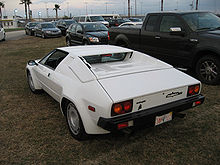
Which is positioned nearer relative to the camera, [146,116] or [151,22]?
[146,116]

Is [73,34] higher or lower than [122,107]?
higher

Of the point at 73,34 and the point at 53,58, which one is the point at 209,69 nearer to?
the point at 53,58

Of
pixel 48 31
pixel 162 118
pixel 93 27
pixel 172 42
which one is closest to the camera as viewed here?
pixel 162 118

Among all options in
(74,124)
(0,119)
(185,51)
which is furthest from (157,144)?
(185,51)

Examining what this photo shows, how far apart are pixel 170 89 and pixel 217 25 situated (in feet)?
13.6

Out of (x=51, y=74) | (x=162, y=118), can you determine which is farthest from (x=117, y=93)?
(x=51, y=74)

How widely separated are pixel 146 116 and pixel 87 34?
9.19 m

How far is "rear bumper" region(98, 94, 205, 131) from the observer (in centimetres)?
271

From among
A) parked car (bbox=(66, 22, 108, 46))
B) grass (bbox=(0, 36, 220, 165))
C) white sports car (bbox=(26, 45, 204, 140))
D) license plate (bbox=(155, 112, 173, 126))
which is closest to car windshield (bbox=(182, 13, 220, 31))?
grass (bbox=(0, 36, 220, 165))

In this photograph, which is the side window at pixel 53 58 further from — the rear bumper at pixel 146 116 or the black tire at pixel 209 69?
the black tire at pixel 209 69

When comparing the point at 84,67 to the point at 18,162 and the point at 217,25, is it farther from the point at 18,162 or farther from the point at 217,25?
the point at 217,25

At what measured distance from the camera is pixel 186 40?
5984 millimetres

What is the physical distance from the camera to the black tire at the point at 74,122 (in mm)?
3141

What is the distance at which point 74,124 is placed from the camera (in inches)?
134
